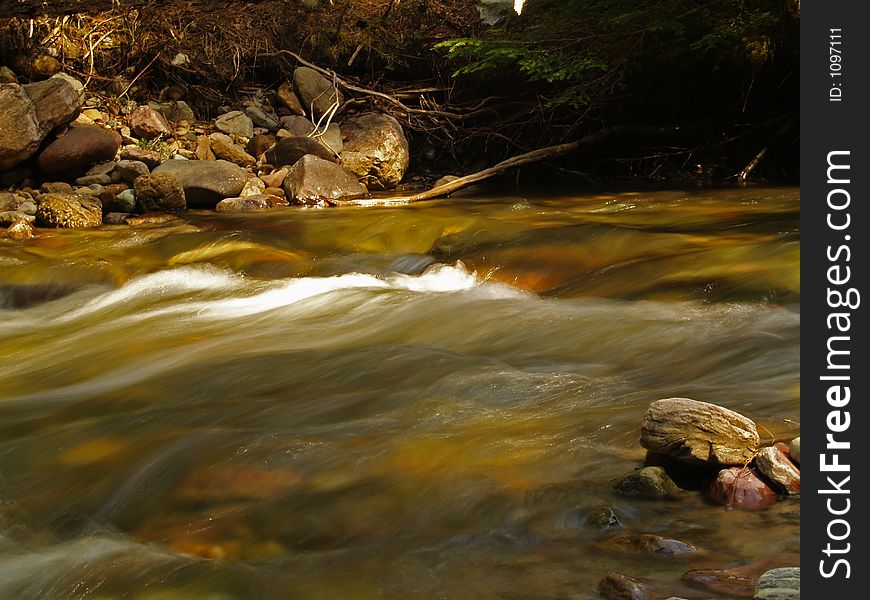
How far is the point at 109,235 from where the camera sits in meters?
8.66

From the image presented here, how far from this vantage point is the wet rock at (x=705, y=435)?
9.28 feet

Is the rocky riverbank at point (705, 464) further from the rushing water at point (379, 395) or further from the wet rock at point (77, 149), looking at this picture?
the wet rock at point (77, 149)

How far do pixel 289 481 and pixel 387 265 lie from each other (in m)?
4.30

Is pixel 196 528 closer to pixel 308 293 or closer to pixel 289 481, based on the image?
pixel 289 481

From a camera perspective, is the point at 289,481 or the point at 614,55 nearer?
the point at 289,481

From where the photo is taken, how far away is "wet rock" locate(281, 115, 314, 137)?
12344 mm

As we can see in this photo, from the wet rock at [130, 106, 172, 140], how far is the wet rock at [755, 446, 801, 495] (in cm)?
1029

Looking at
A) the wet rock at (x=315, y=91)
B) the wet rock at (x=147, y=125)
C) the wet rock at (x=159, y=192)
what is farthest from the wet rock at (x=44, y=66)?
the wet rock at (x=159, y=192)

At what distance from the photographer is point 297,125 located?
1248 cm

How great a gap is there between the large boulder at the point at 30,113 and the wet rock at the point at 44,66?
192 cm

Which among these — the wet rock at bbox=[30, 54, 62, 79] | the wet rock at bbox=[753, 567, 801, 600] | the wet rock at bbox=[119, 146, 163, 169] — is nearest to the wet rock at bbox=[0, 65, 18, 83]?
the wet rock at bbox=[30, 54, 62, 79]

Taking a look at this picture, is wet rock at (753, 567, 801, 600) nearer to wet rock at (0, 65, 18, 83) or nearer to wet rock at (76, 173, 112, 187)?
wet rock at (76, 173, 112, 187)
